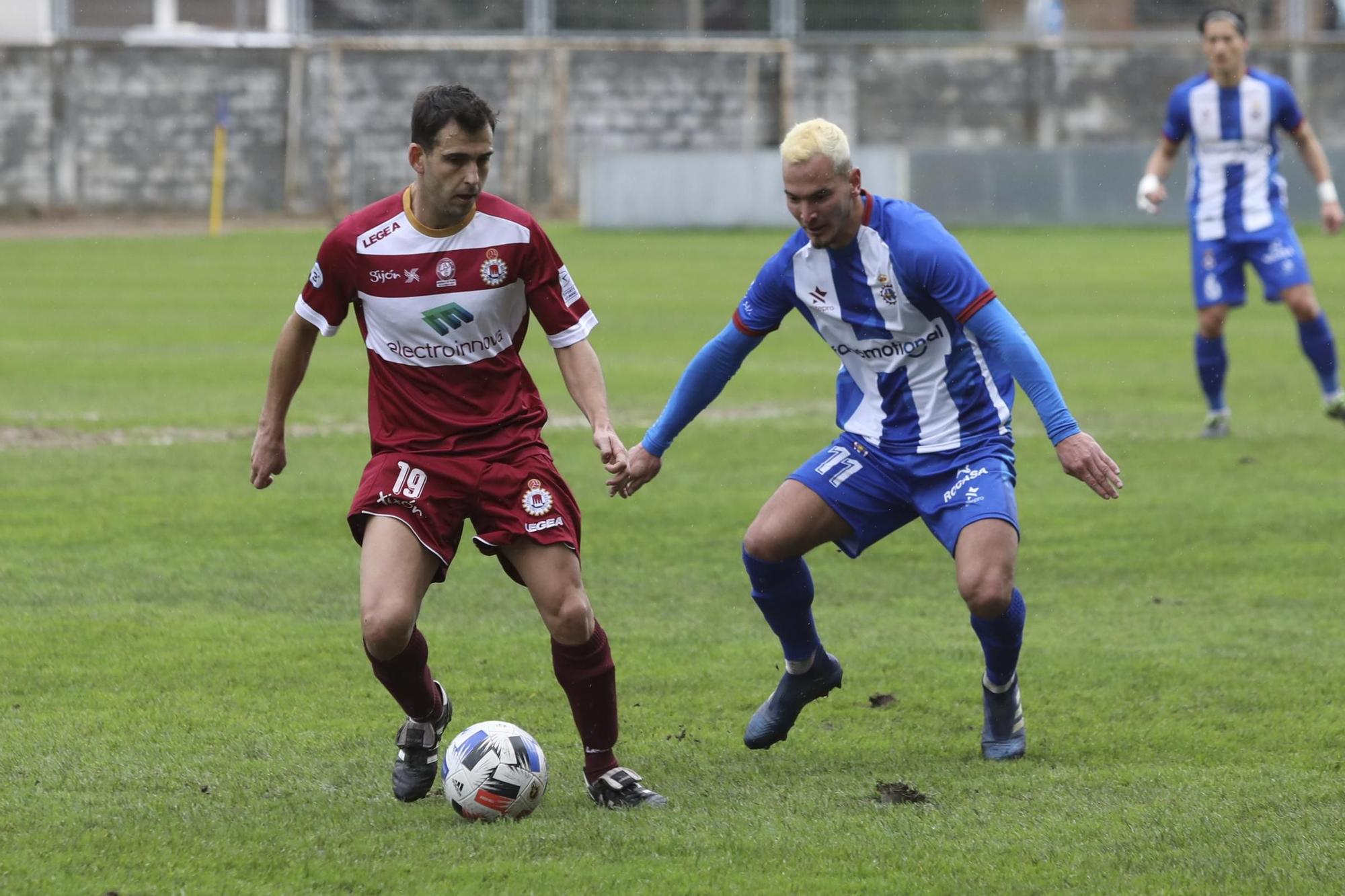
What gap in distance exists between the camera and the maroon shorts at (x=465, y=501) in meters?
4.90

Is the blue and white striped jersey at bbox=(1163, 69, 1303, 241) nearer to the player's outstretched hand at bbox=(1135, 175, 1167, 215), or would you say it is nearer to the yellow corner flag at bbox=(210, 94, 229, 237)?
the player's outstretched hand at bbox=(1135, 175, 1167, 215)

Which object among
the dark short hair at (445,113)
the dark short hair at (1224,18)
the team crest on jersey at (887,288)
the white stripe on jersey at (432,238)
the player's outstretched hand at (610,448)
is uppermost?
the dark short hair at (1224,18)

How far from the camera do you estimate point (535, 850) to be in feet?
A: 14.5

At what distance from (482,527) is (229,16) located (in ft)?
131

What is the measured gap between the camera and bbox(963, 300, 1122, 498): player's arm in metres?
4.98

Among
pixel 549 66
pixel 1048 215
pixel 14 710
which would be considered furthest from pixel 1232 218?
pixel 549 66

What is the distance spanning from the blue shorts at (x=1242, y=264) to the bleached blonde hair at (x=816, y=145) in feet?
22.3

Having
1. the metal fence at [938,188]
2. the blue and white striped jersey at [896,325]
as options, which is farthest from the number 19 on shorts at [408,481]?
the metal fence at [938,188]

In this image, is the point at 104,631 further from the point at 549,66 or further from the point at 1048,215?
the point at 549,66

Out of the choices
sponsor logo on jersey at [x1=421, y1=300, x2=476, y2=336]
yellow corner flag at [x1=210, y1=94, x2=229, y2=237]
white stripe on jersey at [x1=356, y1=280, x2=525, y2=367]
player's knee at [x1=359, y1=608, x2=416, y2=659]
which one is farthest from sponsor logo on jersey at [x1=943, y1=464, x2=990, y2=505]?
yellow corner flag at [x1=210, y1=94, x2=229, y2=237]

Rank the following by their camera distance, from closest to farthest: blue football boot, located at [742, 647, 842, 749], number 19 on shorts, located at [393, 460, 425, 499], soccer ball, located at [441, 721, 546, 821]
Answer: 1. soccer ball, located at [441, 721, 546, 821]
2. number 19 on shorts, located at [393, 460, 425, 499]
3. blue football boot, located at [742, 647, 842, 749]

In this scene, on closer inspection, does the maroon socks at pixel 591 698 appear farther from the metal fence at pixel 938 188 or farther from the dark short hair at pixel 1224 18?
the metal fence at pixel 938 188

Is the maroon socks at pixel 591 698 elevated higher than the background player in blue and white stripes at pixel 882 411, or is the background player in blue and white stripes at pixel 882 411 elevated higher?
the background player in blue and white stripes at pixel 882 411

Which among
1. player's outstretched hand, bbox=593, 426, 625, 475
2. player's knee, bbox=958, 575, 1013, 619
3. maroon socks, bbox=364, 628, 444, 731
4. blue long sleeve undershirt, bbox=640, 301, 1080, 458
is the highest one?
blue long sleeve undershirt, bbox=640, 301, 1080, 458
